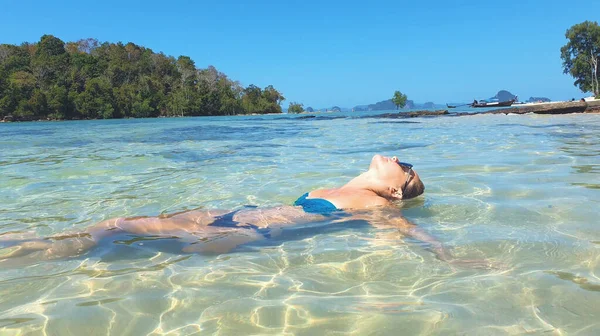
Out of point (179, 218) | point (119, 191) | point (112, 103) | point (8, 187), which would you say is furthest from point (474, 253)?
point (112, 103)

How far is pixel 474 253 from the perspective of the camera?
2924 mm

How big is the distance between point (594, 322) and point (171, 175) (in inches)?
252

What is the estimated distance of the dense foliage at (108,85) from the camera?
6831cm

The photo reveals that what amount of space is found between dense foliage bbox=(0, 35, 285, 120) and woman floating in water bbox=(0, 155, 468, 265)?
7554cm

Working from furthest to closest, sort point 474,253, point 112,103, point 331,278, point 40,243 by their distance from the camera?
point 112,103
point 40,243
point 474,253
point 331,278

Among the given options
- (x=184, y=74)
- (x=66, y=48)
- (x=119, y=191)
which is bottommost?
(x=119, y=191)

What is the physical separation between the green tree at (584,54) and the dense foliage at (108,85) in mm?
69057

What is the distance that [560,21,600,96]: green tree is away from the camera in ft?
176

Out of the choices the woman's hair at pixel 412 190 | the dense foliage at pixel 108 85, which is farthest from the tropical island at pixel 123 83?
the woman's hair at pixel 412 190

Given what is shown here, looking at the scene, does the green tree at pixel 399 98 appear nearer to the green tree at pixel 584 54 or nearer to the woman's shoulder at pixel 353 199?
the green tree at pixel 584 54

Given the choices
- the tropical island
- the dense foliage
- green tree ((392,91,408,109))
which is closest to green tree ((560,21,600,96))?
the tropical island

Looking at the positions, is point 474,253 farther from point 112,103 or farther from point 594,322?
point 112,103

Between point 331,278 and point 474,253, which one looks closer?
point 331,278

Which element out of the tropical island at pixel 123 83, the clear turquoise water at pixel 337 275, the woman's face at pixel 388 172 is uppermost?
the tropical island at pixel 123 83
